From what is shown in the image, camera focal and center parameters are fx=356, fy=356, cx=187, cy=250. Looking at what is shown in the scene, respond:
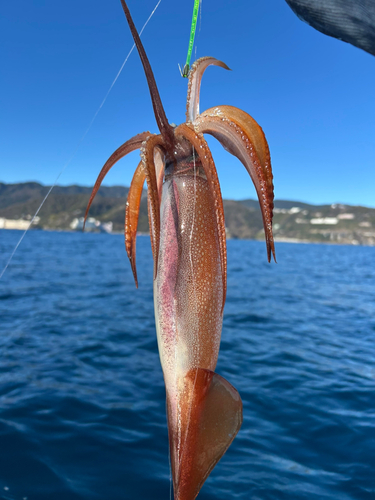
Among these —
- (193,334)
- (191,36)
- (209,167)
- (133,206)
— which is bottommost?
(193,334)

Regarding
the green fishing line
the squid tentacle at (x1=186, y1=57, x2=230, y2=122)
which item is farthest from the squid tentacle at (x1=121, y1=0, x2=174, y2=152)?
the green fishing line

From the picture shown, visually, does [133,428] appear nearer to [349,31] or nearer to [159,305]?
[159,305]

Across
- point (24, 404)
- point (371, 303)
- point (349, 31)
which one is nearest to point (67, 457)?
point (24, 404)

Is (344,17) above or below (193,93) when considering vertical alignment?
above

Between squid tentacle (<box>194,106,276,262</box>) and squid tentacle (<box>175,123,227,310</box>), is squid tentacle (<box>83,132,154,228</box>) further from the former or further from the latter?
squid tentacle (<box>194,106,276,262</box>)

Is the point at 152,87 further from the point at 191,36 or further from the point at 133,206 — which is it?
the point at 191,36

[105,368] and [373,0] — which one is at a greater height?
[373,0]

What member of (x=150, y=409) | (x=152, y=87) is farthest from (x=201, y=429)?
(x=150, y=409)

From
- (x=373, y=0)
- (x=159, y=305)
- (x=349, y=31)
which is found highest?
(x=373, y=0)
